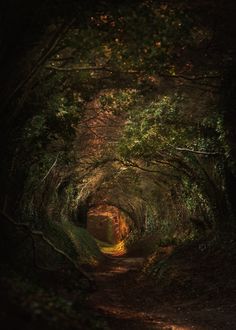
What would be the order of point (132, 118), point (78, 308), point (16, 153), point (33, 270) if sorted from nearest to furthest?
1. point (78, 308)
2. point (33, 270)
3. point (16, 153)
4. point (132, 118)

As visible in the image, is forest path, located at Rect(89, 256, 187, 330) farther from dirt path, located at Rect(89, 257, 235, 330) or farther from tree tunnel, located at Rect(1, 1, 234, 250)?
tree tunnel, located at Rect(1, 1, 234, 250)

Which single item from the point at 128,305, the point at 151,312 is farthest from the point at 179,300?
the point at 151,312

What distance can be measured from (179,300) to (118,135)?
7.23 metres

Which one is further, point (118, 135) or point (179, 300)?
point (118, 135)

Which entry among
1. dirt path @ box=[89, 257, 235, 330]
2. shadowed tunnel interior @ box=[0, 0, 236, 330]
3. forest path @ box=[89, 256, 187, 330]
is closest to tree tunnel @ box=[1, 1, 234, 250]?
shadowed tunnel interior @ box=[0, 0, 236, 330]

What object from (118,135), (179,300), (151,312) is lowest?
(151,312)

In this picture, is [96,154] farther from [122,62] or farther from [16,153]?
[122,62]

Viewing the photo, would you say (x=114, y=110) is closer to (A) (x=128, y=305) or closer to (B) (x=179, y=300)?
(A) (x=128, y=305)

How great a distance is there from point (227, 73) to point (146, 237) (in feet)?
94.5

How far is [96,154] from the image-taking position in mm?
21312

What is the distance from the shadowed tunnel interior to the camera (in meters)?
8.62

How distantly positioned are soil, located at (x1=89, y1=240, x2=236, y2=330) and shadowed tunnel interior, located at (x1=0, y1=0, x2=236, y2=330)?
0.06 meters

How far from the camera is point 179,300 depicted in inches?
532

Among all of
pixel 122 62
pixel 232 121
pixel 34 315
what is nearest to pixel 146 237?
pixel 232 121
